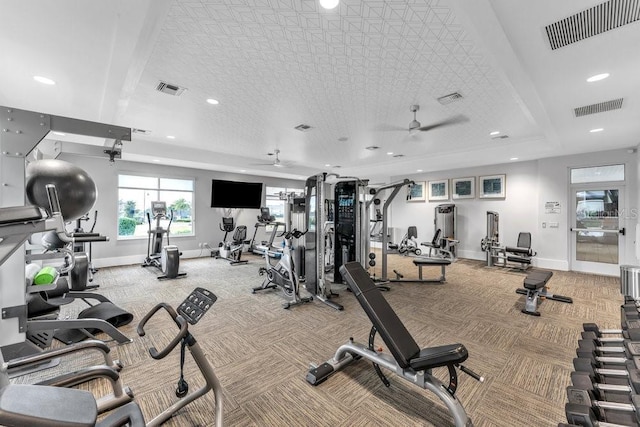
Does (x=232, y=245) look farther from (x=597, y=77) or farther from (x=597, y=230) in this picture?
(x=597, y=230)

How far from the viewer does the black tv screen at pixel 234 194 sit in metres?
7.88

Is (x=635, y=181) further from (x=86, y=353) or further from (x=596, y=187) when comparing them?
(x=86, y=353)

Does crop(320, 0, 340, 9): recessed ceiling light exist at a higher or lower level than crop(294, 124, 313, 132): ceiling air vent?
lower

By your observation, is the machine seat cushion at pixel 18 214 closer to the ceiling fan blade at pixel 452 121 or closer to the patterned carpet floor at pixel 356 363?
the patterned carpet floor at pixel 356 363

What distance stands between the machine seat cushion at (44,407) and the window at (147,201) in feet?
22.4

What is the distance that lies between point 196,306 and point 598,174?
8.13 metres

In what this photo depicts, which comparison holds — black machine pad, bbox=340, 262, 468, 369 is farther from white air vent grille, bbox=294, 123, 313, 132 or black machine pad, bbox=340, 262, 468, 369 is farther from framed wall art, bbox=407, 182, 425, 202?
framed wall art, bbox=407, 182, 425, 202

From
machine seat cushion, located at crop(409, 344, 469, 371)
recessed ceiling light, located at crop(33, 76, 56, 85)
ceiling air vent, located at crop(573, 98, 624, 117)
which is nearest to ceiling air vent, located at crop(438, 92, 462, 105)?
ceiling air vent, located at crop(573, 98, 624, 117)

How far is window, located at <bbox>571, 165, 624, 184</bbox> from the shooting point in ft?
18.3

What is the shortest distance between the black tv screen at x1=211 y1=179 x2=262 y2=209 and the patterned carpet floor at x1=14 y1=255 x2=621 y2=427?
342 centimetres

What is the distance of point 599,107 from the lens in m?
3.39

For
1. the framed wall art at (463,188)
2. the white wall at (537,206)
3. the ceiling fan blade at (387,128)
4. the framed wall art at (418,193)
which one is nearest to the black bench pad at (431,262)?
the ceiling fan blade at (387,128)

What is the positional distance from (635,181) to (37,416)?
8448mm

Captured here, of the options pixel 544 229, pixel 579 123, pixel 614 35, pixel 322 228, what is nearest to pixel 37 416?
pixel 322 228
